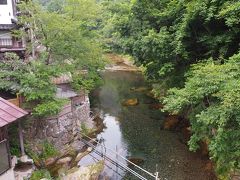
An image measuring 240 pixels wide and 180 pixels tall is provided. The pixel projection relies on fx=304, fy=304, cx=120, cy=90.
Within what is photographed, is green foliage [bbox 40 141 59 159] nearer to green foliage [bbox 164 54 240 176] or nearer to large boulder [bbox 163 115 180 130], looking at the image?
green foliage [bbox 164 54 240 176]

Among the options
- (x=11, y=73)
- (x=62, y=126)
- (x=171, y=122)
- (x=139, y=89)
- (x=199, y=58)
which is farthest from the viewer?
(x=139, y=89)

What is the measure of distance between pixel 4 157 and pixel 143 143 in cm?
1272

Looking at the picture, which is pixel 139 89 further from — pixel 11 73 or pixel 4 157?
pixel 4 157

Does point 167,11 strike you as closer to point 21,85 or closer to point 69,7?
point 69,7

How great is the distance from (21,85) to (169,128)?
14.4 metres

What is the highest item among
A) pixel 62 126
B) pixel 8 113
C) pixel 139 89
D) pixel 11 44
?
pixel 11 44

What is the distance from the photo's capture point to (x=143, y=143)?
83.1 feet

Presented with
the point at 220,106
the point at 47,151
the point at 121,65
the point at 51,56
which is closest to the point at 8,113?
the point at 47,151

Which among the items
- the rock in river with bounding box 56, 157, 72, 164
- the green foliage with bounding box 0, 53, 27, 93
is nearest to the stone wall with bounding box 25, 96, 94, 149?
the rock in river with bounding box 56, 157, 72, 164

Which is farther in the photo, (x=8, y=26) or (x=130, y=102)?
(x=130, y=102)

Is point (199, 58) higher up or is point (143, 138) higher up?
point (199, 58)

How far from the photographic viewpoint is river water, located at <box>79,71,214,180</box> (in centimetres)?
2075

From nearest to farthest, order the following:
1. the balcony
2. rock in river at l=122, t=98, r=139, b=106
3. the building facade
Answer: the balcony → the building facade → rock in river at l=122, t=98, r=139, b=106

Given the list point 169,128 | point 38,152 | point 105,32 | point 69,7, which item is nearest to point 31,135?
point 38,152
